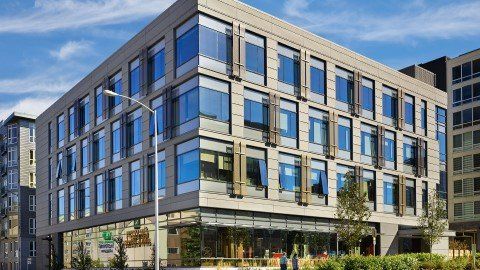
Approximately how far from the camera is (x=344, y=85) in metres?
51.8

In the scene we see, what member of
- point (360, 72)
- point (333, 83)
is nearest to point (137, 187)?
point (333, 83)

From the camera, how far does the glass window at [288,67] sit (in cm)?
4562

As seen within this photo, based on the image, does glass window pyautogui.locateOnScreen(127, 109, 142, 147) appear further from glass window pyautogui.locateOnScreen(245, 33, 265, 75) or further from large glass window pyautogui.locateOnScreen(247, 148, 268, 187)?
glass window pyautogui.locateOnScreen(245, 33, 265, 75)

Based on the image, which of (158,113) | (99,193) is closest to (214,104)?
(158,113)

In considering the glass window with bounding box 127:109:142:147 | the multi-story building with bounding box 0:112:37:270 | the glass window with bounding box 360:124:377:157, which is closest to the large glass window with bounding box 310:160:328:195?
the glass window with bounding box 360:124:377:157

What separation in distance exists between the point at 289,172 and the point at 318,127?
5.23 metres

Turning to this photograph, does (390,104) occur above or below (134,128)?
above

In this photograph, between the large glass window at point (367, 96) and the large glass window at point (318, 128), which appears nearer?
the large glass window at point (318, 128)

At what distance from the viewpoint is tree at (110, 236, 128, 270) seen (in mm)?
46922

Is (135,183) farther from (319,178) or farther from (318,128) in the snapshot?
(318,128)

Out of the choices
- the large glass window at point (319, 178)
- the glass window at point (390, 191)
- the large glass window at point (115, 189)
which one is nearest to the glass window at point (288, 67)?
the large glass window at point (319, 178)

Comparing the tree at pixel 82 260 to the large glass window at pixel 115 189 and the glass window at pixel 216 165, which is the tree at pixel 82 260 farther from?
the glass window at pixel 216 165

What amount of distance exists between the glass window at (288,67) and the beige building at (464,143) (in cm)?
4060

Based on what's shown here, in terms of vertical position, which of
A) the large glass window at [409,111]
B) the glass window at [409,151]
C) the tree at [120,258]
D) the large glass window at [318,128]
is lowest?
the tree at [120,258]
